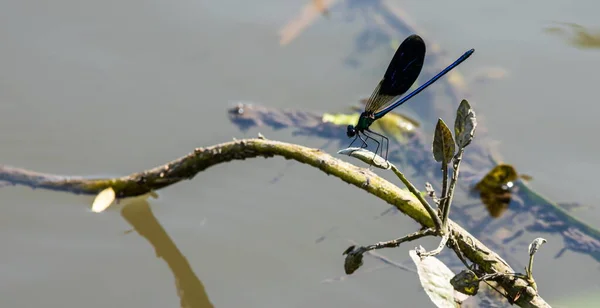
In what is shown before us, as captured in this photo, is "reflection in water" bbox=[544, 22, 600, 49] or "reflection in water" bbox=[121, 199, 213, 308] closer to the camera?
"reflection in water" bbox=[121, 199, 213, 308]

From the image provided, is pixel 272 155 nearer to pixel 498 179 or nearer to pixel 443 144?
pixel 443 144

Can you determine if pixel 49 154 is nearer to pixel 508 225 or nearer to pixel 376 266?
pixel 376 266

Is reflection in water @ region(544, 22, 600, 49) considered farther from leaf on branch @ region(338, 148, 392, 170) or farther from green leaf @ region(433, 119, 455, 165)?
leaf on branch @ region(338, 148, 392, 170)

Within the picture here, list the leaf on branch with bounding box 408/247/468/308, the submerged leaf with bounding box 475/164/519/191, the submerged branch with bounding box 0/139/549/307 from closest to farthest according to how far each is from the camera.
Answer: the leaf on branch with bounding box 408/247/468/308 < the submerged branch with bounding box 0/139/549/307 < the submerged leaf with bounding box 475/164/519/191

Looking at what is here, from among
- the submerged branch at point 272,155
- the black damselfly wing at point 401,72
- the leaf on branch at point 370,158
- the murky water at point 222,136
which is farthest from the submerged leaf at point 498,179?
the leaf on branch at point 370,158

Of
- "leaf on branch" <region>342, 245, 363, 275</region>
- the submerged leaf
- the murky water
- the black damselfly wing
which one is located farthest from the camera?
the submerged leaf

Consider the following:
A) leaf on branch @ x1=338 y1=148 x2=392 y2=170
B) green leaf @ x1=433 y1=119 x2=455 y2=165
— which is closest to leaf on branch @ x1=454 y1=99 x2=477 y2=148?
green leaf @ x1=433 y1=119 x2=455 y2=165

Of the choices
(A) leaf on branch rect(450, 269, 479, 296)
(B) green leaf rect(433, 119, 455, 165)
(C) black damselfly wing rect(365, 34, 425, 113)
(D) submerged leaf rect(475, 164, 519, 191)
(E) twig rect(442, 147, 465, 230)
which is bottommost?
(A) leaf on branch rect(450, 269, 479, 296)

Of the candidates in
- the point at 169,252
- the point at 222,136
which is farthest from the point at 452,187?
the point at 222,136
